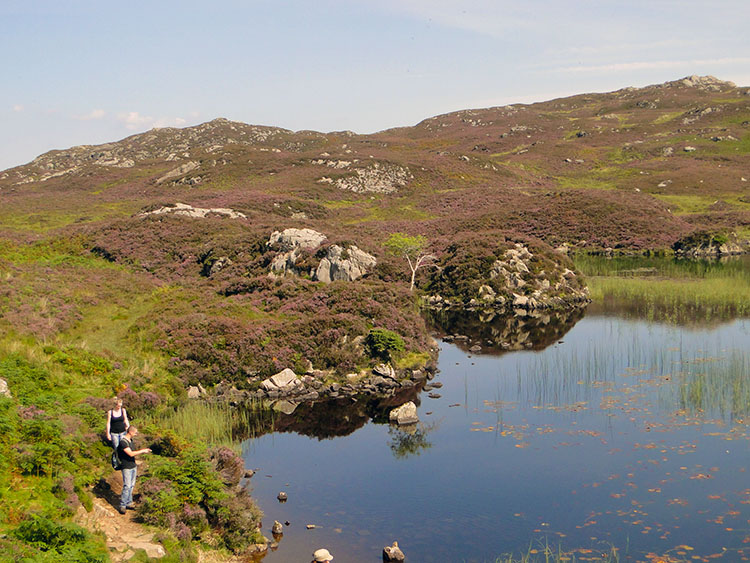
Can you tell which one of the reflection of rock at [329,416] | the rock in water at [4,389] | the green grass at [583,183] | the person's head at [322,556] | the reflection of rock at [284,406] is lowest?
the person's head at [322,556]

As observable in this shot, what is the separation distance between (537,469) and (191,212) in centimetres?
7065

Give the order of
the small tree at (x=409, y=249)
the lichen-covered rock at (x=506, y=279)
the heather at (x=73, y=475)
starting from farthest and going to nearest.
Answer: the small tree at (x=409, y=249)
the lichen-covered rock at (x=506, y=279)
the heather at (x=73, y=475)

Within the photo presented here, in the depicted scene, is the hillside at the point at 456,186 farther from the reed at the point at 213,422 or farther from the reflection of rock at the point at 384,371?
→ the reed at the point at 213,422

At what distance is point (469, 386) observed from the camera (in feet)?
122

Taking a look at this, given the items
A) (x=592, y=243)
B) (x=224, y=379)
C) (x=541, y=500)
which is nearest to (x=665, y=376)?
(x=541, y=500)

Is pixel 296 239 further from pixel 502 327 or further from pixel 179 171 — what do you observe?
pixel 179 171

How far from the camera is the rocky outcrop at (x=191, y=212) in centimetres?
8425

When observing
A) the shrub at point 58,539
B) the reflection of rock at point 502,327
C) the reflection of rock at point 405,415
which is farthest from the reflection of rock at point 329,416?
the shrub at point 58,539

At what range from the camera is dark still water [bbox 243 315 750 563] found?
20.0m

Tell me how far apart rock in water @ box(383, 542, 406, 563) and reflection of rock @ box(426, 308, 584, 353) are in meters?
27.4

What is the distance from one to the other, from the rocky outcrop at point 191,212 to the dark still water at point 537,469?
5514cm

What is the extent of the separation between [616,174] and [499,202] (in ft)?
151

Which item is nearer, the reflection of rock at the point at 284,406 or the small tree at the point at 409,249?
the reflection of rock at the point at 284,406

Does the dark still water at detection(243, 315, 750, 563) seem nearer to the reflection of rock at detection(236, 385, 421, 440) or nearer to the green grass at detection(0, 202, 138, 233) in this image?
the reflection of rock at detection(236, 385, 421, 440)
